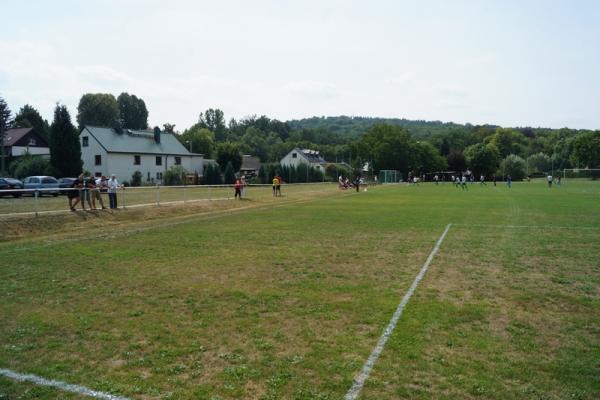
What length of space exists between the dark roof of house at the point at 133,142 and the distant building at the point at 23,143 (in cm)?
978

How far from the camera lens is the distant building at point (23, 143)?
2589 inches

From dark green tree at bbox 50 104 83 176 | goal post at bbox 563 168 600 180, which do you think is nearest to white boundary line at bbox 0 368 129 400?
dark green tree at bbox 50 104 83 176

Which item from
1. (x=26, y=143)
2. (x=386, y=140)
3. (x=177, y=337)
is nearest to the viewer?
(x=177, y=337)

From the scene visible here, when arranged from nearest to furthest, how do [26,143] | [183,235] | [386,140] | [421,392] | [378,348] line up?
[421,392], [378,348], [183,235], [26,143], [386,140]

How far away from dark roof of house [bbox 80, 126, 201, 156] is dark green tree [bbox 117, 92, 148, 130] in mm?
55496

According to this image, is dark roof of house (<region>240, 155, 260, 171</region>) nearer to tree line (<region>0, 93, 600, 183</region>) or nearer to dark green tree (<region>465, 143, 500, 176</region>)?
→ tree line (<region>0, 93, 600, 183</region>)

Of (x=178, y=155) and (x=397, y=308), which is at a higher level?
(x=178, y=155)

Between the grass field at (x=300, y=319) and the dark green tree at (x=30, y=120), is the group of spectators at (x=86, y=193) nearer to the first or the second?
the grass field at (x=300, y=319)

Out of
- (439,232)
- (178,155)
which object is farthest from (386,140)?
(439,232)

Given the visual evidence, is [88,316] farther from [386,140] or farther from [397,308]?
[386,140]

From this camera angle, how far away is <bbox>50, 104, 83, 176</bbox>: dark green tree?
48219 mm

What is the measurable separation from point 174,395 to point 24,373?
1.79 m

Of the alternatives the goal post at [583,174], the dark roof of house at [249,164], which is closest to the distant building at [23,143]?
the dark roof of house at [249,164]

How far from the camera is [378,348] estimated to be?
17.9ft
